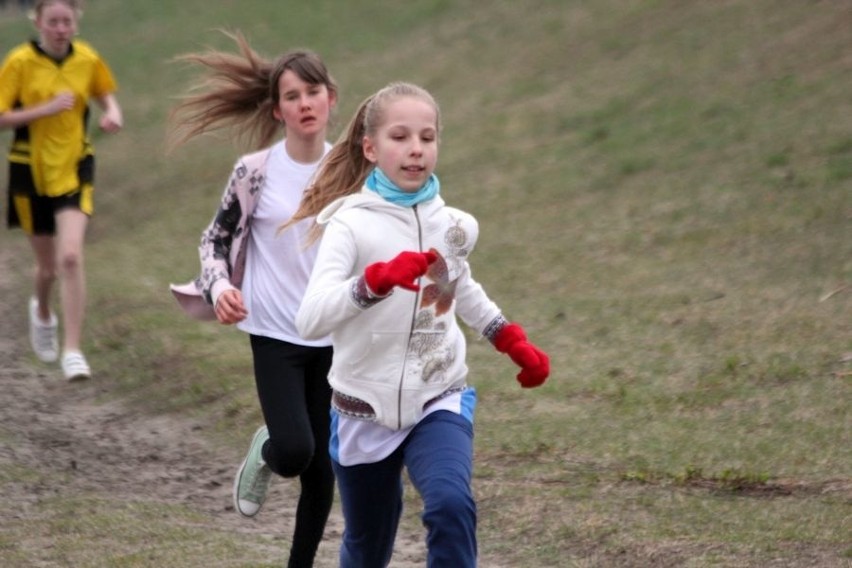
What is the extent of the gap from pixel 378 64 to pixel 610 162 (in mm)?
6983

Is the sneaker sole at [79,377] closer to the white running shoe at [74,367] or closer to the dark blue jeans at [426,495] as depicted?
the white running shoe at [74,367]

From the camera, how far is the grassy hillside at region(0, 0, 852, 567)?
5.91 metres

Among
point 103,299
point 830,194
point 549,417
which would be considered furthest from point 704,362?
point 103,299

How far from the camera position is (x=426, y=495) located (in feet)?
12.5

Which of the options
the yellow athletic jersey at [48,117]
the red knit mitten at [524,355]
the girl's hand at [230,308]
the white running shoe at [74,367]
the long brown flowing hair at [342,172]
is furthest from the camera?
the yellow athletic jersey at [48,117]

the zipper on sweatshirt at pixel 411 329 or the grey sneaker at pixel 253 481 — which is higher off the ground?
the zipper on sweatshirt at pixel 411 329

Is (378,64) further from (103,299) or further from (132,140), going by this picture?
(103,299)

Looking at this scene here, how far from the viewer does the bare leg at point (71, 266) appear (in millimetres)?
7895

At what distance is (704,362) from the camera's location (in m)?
7.87

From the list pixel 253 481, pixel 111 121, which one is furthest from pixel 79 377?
pixel 253 481

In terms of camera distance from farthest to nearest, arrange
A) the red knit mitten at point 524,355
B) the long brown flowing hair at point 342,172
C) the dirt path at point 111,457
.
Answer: the dirt path at point 111,457 < the long brown flowing hair at point 342,172 < the red knit mitten at point 524,355

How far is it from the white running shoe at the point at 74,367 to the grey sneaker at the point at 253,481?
2.89m

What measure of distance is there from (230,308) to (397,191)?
842 millimetres

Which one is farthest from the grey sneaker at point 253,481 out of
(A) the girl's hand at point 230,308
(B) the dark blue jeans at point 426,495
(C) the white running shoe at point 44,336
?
(C) the white running shoe at point 44,336
